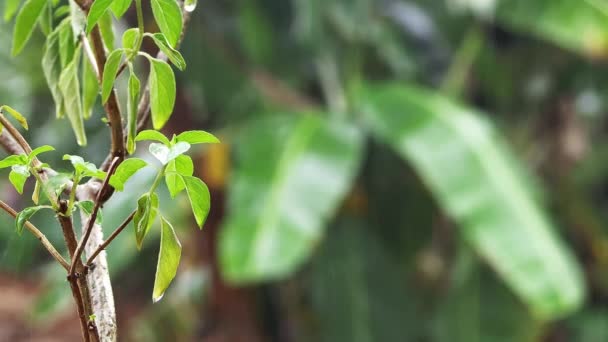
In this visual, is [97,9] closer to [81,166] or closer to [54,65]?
[81,166]

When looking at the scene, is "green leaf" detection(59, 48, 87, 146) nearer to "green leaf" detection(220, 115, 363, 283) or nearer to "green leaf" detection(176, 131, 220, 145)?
"green leaf" detection(176, 131, 220, 145)

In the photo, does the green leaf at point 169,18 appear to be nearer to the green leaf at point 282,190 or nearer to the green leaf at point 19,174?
the green leaf at point 19,174

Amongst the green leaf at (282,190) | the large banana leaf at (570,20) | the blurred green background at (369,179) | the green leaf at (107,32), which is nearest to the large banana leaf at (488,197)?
the blurred green background at (369,179)

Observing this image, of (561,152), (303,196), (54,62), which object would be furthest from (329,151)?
(561,152)

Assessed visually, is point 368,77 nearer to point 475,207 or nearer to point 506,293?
point 506,293

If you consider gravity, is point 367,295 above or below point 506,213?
below

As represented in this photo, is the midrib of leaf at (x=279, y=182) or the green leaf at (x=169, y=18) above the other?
the green leaf at (x=169, y=18)

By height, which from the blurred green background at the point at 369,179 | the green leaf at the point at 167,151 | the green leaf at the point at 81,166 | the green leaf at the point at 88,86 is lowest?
the blurred green background at the point at 369,179
